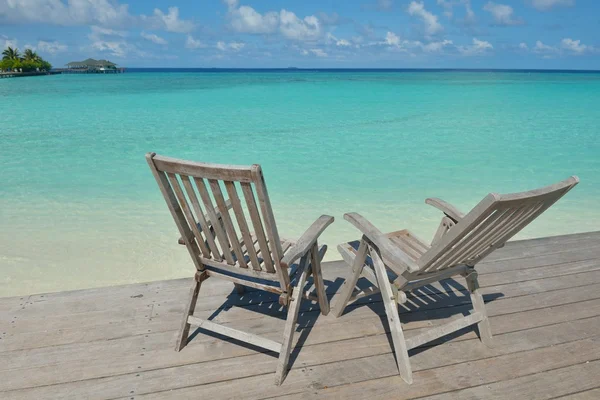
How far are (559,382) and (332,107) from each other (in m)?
18.8

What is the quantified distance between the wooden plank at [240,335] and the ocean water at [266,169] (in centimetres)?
212

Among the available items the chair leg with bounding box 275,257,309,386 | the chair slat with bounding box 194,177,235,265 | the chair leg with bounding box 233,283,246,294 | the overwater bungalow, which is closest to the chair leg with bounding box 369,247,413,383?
the chair leg with bounding box 275,257,309,386

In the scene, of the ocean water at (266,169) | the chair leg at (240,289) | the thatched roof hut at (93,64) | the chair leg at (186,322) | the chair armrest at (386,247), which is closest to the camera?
the chair armrest at (386,247)

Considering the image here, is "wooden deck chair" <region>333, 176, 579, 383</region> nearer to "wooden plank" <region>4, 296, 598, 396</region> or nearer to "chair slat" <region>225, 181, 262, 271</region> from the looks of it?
"wooden plank" <region>4, 296, 598, 396</region>

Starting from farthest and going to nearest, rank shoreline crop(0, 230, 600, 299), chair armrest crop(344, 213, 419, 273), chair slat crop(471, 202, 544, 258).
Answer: shoreline crop(0, 230, 600, 299), chair armrest crop(344, 213, 419, 273), chair slat crop(471, 202, 544, 258)

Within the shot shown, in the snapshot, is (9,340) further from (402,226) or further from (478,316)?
(402,226)

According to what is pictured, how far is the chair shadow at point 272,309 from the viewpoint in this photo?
2459mm

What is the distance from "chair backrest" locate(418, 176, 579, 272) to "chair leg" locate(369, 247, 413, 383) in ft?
0.77

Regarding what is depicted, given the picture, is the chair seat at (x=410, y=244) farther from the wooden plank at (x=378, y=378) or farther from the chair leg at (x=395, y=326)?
the wooden plank at (x=378, y=378)

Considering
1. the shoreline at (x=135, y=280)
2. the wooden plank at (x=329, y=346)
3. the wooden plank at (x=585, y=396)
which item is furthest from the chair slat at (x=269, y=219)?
the shoreline at (x=135, y=280)

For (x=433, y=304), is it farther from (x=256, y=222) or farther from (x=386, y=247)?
(x=256, y=222)

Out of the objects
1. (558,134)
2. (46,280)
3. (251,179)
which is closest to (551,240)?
(251,179)

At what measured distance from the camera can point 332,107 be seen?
Answer: 20.3m

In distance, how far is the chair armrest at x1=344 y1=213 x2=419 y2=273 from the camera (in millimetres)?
2127
